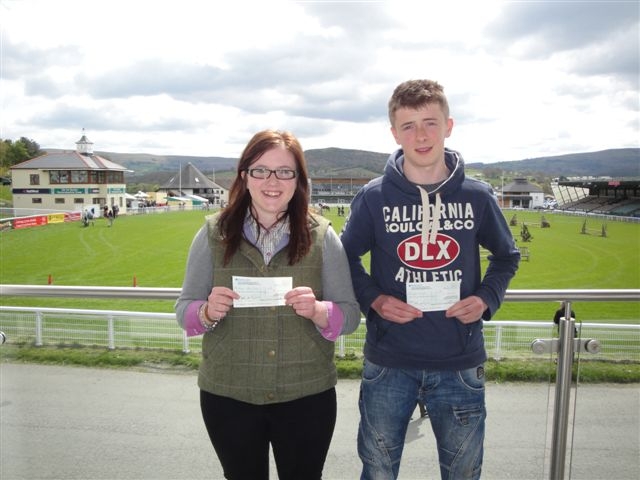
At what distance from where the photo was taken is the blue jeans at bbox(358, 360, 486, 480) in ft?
5.06

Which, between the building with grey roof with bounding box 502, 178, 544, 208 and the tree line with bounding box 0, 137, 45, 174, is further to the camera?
the building with grey roof with bounding box 502, 178, 544, 208

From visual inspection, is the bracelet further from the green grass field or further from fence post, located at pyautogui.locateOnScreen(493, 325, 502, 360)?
the green grass field

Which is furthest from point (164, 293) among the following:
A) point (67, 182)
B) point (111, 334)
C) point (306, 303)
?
point (67, 182)

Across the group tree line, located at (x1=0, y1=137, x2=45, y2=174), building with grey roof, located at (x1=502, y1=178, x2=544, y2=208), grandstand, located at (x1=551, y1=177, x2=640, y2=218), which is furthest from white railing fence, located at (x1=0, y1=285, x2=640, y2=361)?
building with grey roof, located at (x1=502, y1=178, x2=544, y2=208)

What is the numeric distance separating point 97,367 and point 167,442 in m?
0.40

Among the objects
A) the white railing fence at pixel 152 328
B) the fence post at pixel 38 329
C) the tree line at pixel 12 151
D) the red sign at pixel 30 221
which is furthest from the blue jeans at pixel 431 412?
the red sign at pixel 30 221

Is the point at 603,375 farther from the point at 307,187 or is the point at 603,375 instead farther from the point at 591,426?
the point at 307,187

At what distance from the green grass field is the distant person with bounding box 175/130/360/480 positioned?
18.5 meters

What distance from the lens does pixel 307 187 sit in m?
1.50

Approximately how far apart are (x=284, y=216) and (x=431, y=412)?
0.73m

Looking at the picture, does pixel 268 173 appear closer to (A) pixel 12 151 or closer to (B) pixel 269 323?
(B) pixel 269 323

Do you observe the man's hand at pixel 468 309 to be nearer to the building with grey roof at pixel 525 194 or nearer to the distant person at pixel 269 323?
the distant person at pixel 269 323

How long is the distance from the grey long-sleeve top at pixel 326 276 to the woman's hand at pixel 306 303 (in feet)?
0.24

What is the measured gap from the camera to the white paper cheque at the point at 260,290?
4.56ft
